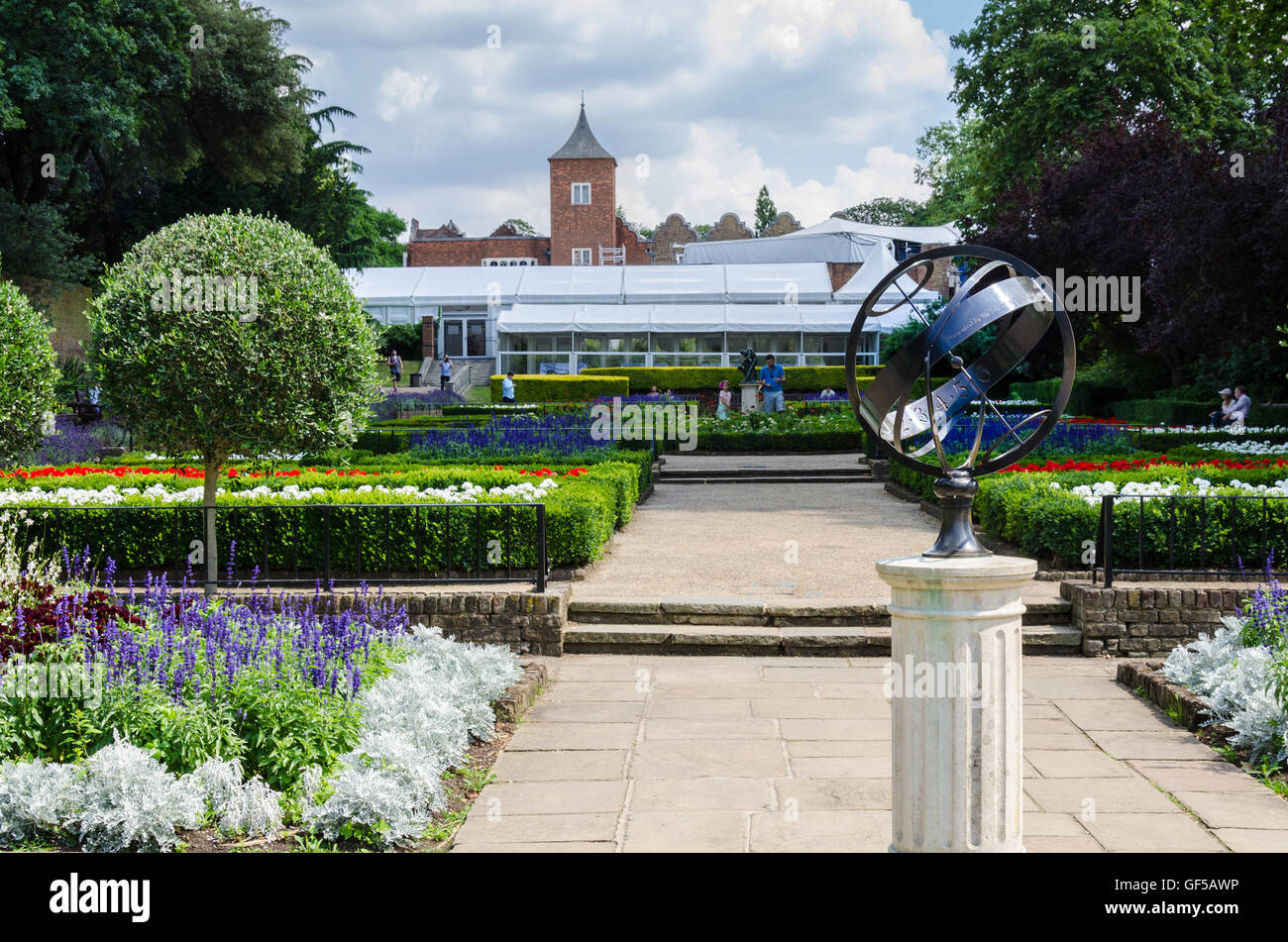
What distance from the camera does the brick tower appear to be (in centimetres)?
5306

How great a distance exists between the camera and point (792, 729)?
5.43 metres

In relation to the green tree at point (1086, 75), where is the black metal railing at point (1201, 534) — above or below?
below

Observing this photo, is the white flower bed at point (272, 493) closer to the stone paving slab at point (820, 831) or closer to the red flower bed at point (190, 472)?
the red flower bed at point (190, 472)

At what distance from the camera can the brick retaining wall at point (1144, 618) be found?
23.0ft

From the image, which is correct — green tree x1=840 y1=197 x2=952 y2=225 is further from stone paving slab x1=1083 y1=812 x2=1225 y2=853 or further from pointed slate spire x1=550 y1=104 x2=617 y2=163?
stone paving slab x1=1083 y1=812 x2=1225 y2=853

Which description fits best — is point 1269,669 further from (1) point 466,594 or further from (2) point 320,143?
(2) point 320,143

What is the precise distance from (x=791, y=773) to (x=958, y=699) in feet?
5.80

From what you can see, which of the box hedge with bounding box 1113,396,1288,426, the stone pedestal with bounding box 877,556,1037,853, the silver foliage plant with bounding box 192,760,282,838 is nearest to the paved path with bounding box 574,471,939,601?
the silver foliage plant with bounding box 192,760,282,838

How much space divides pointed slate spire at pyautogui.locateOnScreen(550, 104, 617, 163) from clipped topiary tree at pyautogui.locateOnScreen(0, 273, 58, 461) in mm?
46060

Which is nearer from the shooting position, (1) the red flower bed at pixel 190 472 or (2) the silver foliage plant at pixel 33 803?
(2) the silver foliage plant at pixel 33 803

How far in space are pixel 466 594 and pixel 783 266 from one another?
36513mm

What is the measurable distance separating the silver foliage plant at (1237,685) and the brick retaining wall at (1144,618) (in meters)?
0.75

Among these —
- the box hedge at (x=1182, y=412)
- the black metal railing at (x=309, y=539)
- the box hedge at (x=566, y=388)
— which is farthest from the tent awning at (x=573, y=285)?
the black metal railing at (x=309, y=539)

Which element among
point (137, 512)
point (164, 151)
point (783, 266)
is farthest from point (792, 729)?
point (783, 266)
